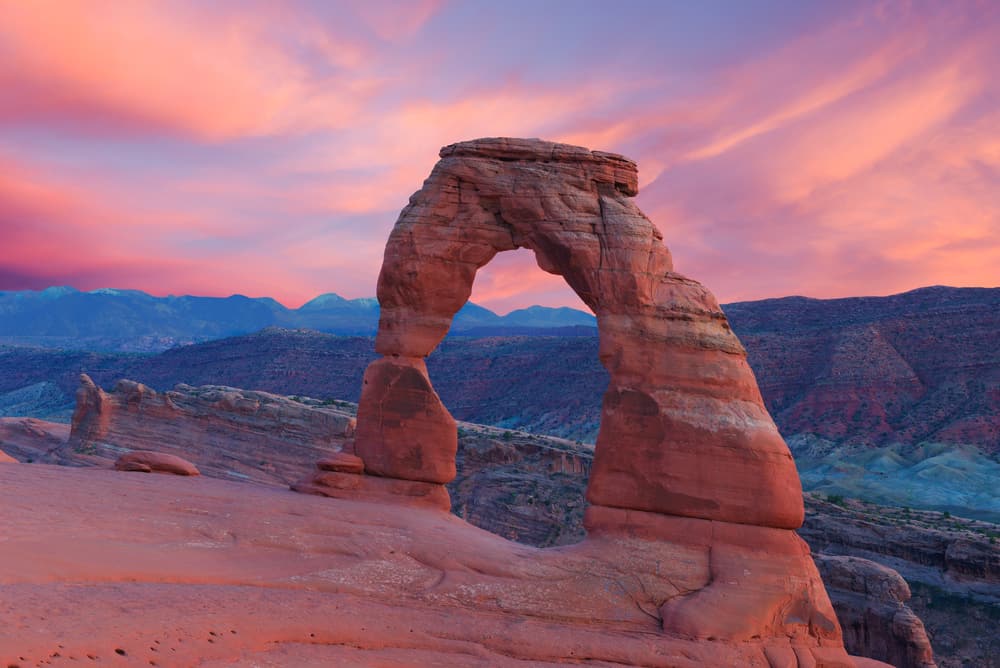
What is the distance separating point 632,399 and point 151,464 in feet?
39.0

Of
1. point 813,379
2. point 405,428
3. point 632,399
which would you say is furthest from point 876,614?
point 813,379

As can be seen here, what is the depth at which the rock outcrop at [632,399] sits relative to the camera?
1452 centimetres

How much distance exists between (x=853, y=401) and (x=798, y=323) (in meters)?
18.0

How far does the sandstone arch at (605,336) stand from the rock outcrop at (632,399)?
0.09 feet

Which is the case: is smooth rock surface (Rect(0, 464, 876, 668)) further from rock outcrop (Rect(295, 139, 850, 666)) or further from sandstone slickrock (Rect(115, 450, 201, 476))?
sandstone slickrock (Rect(115, 450, 201, 476))

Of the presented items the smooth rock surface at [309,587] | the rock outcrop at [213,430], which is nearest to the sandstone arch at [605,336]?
the smooth rock surface at [309,587]

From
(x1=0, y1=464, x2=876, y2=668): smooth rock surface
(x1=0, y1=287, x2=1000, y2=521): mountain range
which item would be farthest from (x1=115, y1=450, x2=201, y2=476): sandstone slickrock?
(x1=0, y1=287, x2=1000, y2=521): mountain range

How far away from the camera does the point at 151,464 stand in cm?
2061

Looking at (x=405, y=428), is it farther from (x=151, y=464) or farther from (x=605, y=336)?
(x=151, y=464)

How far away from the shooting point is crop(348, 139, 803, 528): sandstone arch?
1542 centimetres

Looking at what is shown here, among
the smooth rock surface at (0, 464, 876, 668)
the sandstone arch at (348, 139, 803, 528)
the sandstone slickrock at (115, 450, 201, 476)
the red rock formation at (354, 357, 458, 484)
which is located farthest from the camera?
the sandstone slickrock at (115, 450, 201, 476)

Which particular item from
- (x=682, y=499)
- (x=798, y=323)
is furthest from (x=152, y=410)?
(x=798, y=323)

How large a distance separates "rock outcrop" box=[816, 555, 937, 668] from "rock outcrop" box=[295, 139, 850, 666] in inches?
422

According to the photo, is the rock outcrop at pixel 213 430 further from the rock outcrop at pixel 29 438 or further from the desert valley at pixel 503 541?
the desert valley at pixel 503 541
